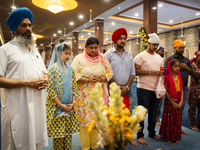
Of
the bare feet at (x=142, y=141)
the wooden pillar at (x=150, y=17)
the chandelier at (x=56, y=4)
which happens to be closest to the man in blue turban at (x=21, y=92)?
the bare feet at (x=142, y=141)

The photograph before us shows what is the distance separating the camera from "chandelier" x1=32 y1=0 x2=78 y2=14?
5422 millimetres

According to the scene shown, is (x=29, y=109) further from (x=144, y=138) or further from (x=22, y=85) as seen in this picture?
(x=144, y=138)

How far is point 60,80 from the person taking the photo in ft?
5.99

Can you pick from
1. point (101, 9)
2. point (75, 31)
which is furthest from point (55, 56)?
point (75, 31)

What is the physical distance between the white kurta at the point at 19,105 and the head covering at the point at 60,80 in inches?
11.8

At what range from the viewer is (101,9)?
7082 millimetres

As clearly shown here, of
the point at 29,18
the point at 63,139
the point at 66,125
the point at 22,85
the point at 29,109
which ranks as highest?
the point at 29,18

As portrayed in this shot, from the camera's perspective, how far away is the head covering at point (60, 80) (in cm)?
181

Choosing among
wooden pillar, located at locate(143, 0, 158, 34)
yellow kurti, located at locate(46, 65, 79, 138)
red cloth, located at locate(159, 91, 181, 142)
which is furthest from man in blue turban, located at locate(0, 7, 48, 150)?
wooden pillar, located at locate(143, 0, 158, 34)

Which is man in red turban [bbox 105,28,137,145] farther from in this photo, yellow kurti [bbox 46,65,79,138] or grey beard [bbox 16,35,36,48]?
grey beard [bbox 16,35,36,48]

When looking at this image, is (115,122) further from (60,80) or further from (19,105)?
(60,80)

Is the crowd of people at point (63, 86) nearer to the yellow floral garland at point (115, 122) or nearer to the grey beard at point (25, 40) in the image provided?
the grey beard at point (25, 40)

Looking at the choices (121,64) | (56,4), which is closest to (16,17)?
(121,64)

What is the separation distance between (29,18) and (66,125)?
124 centimetres
